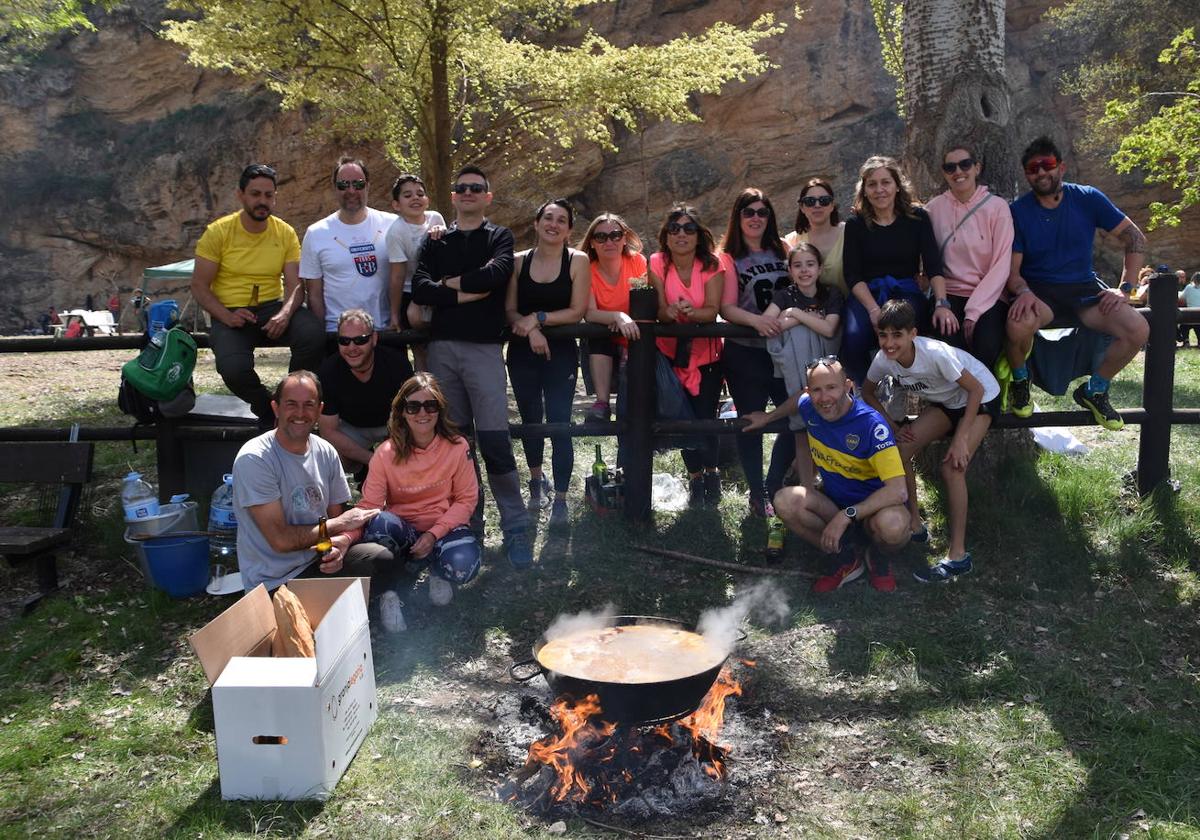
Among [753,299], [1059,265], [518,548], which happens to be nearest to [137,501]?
[518,548]

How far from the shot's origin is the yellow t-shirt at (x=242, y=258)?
5.68 m

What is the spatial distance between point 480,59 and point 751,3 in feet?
51.6

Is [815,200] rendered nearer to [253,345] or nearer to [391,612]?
[391,612]

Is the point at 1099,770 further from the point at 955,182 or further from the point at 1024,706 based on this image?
the point at 955,182

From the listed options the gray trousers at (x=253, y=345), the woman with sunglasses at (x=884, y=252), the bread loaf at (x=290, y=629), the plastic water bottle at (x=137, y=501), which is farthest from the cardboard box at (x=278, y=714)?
the woman with sunglasses at (x=884, y=252)

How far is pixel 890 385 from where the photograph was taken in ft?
17.1

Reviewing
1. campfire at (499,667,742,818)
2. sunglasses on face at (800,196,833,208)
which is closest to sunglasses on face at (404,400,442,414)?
campfire at (499,667,742,818)

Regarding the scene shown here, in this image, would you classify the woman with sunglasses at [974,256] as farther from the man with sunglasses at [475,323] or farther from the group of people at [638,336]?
the man with sunglasses at [475,323]

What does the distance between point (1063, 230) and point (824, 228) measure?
1333 mm

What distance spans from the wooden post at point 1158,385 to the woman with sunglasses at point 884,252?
1428mm

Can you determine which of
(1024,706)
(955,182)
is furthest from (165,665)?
(955,182)

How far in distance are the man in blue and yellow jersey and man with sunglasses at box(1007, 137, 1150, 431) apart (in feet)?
3.86

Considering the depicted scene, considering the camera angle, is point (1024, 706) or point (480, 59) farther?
point (480, 59)

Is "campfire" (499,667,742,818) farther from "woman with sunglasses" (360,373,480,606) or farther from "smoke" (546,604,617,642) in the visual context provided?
"woman with sunglasses" (360,373,480,606)
